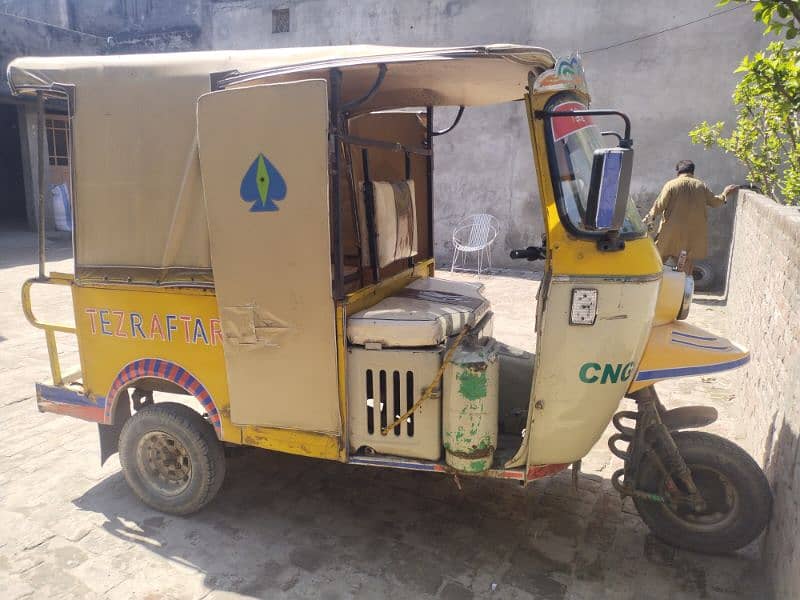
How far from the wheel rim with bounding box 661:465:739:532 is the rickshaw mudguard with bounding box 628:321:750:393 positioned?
1.90ft

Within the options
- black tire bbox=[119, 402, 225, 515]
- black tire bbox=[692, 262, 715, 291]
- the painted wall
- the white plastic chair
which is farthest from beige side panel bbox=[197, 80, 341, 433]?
the painted wall

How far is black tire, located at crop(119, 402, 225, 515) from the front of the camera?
12.0ft

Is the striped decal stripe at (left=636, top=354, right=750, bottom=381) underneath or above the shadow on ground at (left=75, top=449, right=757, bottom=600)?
above

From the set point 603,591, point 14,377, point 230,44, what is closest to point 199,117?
point 603,591

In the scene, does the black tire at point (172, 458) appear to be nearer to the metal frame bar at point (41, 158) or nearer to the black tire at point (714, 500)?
the metal frame bar at point (41, 158)

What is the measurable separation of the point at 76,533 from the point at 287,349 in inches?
71.0

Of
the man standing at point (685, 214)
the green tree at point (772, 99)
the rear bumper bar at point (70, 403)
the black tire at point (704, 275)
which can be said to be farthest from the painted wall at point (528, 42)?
the rear bumper bar at point (70, 403)

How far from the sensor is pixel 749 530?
316 cm

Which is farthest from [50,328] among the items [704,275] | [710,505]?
[704,275]

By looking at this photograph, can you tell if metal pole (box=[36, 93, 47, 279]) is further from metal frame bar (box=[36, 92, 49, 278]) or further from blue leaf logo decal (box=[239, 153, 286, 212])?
blue leaf logo decal (box=[239, 153, 286, 212])

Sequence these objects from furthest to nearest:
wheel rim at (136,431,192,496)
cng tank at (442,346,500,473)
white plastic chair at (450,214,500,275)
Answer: white plastic chair at (450,214,500,275) < wheel rim at (136,431,192,496) < cng tank at (442,346,500,473)

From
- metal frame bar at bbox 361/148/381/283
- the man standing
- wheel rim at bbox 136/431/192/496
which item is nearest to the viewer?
wheel rim at bbox 136/431/192/496

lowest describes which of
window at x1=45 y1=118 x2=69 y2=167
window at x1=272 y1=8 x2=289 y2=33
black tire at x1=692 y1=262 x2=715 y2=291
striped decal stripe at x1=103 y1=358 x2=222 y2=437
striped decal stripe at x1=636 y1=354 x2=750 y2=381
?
black tire at x1=692 y1=262 x2=715 y2=291

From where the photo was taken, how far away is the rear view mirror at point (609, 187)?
253 centimetres
